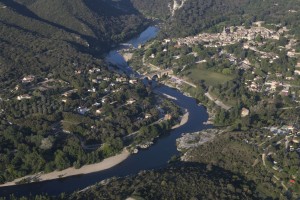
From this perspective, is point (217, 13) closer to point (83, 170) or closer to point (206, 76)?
point (206, 76)

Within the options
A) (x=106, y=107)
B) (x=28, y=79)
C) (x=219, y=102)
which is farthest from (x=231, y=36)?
(x=28, y=79)

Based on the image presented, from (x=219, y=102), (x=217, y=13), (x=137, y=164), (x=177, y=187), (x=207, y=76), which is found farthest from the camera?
(x=217, y=13)

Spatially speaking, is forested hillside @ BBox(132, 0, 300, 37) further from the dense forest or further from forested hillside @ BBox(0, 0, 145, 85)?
forested hillside @ BBox(0, 0, 145, 85)

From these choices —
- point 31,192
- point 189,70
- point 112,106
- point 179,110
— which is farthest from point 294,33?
point 31,192

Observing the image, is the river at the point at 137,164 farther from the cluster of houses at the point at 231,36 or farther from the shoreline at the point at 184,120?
the cluster of houses at the point at 231,36

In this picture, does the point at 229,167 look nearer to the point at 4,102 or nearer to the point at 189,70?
the point at 4,102

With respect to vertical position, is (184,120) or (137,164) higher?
(137,164)
